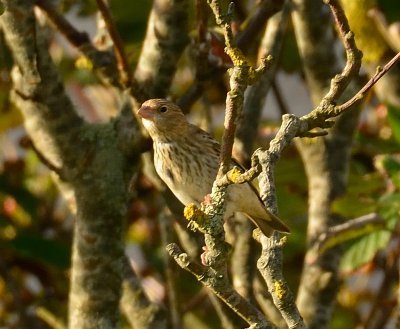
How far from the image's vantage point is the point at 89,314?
119 inches

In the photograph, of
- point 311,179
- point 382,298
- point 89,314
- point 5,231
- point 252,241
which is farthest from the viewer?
point 5,231

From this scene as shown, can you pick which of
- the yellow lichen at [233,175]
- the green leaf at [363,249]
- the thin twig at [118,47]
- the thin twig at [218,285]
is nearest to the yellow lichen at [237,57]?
the yellow lichen at [233,175]

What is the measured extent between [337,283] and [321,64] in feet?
2.36

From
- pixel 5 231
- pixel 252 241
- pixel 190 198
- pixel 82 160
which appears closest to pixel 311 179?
pixel 252 241

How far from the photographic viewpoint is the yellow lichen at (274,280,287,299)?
1.97 meters

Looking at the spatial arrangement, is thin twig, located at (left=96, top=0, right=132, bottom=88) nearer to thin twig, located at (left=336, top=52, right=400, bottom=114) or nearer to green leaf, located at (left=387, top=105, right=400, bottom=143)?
green leaf, located at (left=387, top=105, right=400, bottom=143)

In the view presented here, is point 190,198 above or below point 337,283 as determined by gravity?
above

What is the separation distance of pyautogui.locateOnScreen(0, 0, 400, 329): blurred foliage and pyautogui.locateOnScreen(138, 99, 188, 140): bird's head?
0.86ft

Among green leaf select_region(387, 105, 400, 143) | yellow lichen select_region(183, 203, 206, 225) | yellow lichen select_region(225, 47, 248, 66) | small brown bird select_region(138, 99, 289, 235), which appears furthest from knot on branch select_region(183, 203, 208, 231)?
green leaf select_region(387, 105, 400, 143)

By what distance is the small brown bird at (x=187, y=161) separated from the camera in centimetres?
306

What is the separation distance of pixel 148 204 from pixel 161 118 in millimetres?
1551

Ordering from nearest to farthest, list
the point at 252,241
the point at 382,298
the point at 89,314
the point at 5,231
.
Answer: the point at 89,314 → the point at 252,241 → the point at 382,298 → the point at 5,231

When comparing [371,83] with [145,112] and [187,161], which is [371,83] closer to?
[145,112]

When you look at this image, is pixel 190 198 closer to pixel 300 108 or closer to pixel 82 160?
pixel 82 160
